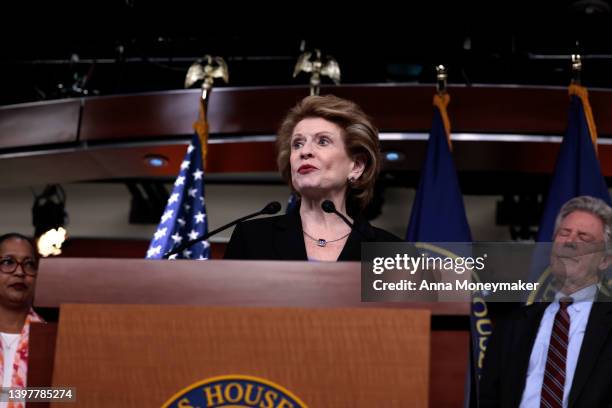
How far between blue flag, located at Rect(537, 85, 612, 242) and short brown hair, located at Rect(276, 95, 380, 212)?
1210mm

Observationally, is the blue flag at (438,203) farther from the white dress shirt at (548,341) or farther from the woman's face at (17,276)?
the woman's face at (17,276)

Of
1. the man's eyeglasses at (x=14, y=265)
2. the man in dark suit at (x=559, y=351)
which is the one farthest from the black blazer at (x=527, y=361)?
the man's eyeglasses at (x=14, y=265)

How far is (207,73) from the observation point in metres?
3.80

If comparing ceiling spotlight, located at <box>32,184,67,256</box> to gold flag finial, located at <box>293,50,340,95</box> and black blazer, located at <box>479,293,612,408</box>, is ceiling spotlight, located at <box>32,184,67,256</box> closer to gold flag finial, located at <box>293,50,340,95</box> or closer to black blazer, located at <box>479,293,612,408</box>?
gold flag finial, located at <box>293,50,340,95</box>

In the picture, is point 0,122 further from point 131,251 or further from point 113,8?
point 131,251

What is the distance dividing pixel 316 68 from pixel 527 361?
6.27 ft

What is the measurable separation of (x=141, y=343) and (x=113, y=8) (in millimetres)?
3167

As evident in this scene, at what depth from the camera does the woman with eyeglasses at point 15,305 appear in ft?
8.15

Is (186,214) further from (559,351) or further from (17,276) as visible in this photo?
(559,351)

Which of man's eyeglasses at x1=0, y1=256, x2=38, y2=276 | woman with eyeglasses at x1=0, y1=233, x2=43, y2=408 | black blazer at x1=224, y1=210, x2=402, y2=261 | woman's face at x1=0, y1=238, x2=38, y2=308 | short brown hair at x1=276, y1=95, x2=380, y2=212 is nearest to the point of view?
black blazer at x1=224, y1=210, x2=402, y2=261

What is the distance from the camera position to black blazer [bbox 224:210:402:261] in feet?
6.69

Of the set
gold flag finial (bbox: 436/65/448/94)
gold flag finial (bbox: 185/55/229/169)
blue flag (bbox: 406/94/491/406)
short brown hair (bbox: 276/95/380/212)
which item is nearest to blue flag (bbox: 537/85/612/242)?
blue flag (bbox: 406/94/491/406)

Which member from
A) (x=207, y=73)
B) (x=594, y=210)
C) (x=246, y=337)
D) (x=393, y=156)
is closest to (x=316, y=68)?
(x=207, y=73)

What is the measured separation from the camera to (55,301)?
4.13 ft
